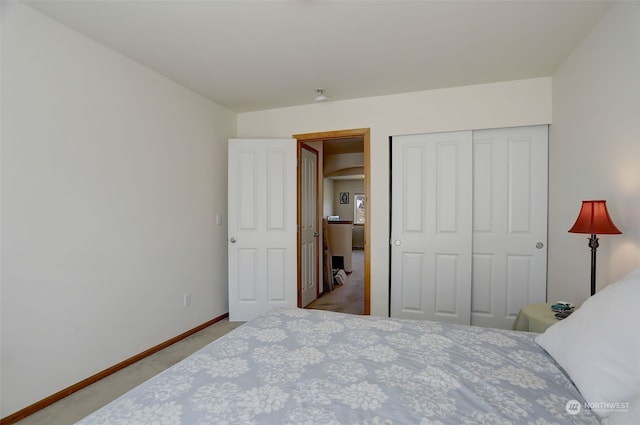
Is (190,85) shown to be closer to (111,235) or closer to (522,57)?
(111,235)

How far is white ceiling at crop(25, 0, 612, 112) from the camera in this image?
1.88m

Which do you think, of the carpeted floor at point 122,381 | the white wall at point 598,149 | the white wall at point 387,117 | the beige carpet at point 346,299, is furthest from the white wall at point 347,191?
the white wall at point 598,149

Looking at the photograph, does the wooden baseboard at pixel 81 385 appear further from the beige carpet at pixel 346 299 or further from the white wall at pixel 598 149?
the white wall at pixel 598 149

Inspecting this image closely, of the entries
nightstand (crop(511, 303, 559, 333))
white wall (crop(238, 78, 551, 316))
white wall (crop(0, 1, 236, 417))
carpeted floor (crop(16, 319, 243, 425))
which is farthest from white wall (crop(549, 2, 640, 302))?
white wall (crop(0, 1, 236, 417))

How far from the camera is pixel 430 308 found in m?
3.20

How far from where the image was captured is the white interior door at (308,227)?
3904 millimetres

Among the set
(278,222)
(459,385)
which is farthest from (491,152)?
(459,385)

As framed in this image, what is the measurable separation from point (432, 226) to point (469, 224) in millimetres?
345

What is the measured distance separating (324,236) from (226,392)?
4.07 metres

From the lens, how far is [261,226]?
3.59 meters

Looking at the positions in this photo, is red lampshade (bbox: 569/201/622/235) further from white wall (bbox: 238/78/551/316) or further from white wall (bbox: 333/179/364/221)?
white wall (bbox: 333/179/364/221)

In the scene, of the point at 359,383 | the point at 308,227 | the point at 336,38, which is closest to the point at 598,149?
the point at 336,38

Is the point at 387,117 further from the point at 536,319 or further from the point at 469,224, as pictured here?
the point at 536,319

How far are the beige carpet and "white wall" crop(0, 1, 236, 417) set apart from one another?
1682mm
